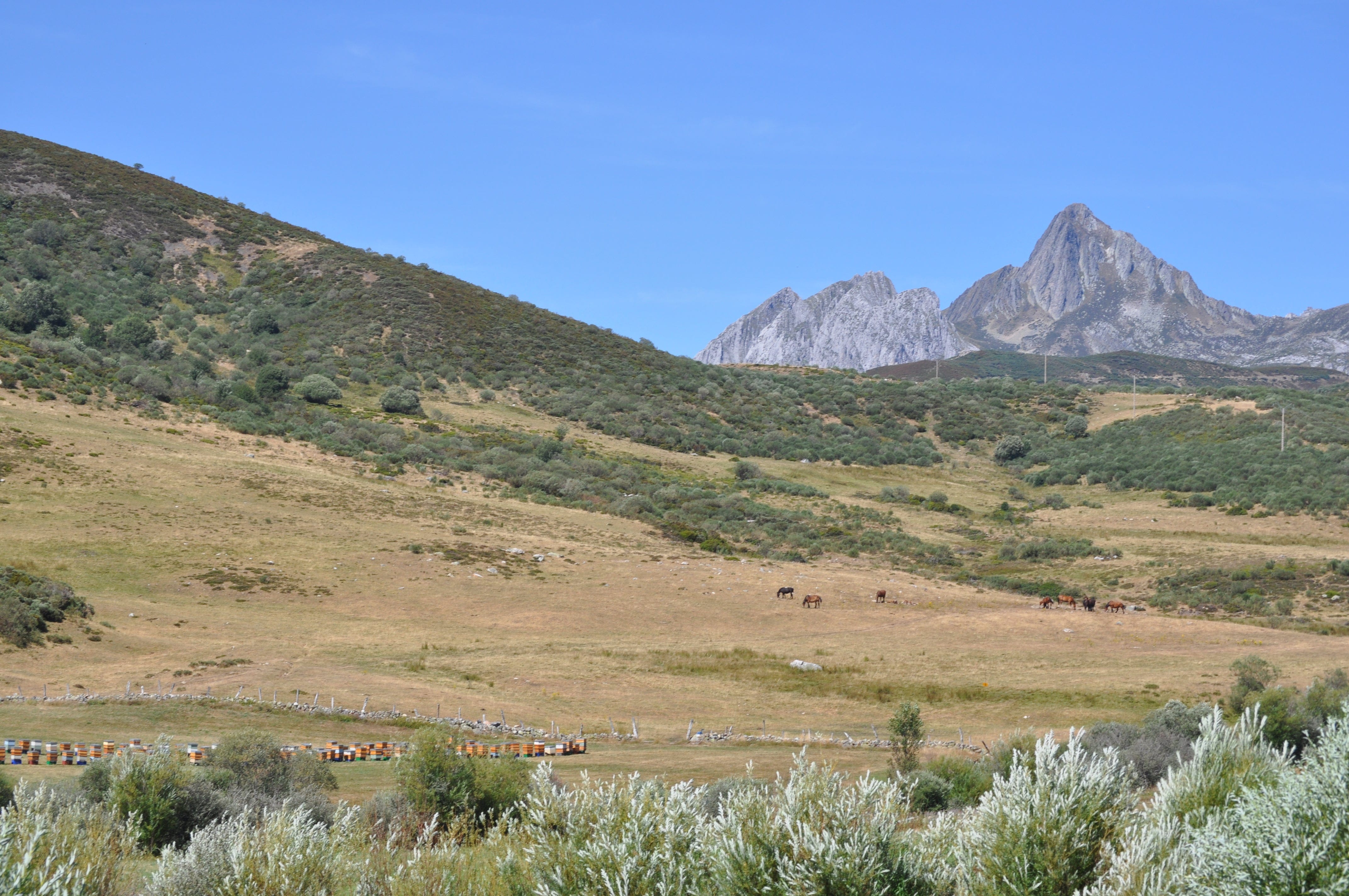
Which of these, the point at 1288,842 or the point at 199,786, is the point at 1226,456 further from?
the point at 1288,842

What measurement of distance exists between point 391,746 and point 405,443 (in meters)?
37.4

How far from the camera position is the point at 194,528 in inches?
1468

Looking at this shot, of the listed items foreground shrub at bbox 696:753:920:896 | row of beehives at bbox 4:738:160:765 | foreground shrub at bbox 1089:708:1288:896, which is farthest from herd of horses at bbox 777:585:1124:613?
foreground shrub at bbox 696:753:920:896

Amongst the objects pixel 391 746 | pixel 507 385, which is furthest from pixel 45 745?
pixel 507 385

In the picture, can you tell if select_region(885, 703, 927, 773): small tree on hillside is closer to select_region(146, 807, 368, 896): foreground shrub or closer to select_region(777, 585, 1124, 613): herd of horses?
select_region(146, 807, 368, 896): foreground shrub

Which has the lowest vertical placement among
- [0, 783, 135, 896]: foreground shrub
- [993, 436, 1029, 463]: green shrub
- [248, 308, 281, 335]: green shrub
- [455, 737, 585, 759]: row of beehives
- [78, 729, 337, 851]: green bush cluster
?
[455, 737, 585, 759]: row of beehives

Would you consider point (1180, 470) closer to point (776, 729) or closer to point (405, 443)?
point (405, 443)

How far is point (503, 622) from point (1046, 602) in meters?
18.6

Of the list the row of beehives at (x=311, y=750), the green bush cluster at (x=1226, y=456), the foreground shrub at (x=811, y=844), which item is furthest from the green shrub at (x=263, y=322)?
the foreground shrub at (x=811, y=844)

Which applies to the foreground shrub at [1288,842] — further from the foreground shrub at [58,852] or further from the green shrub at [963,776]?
the green shrub at [963,776]

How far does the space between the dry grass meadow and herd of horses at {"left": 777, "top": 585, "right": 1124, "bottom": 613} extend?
0.55 m

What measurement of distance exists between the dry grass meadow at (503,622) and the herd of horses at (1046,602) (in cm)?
55

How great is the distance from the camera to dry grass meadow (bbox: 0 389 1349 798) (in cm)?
2381

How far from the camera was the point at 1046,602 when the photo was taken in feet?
120
